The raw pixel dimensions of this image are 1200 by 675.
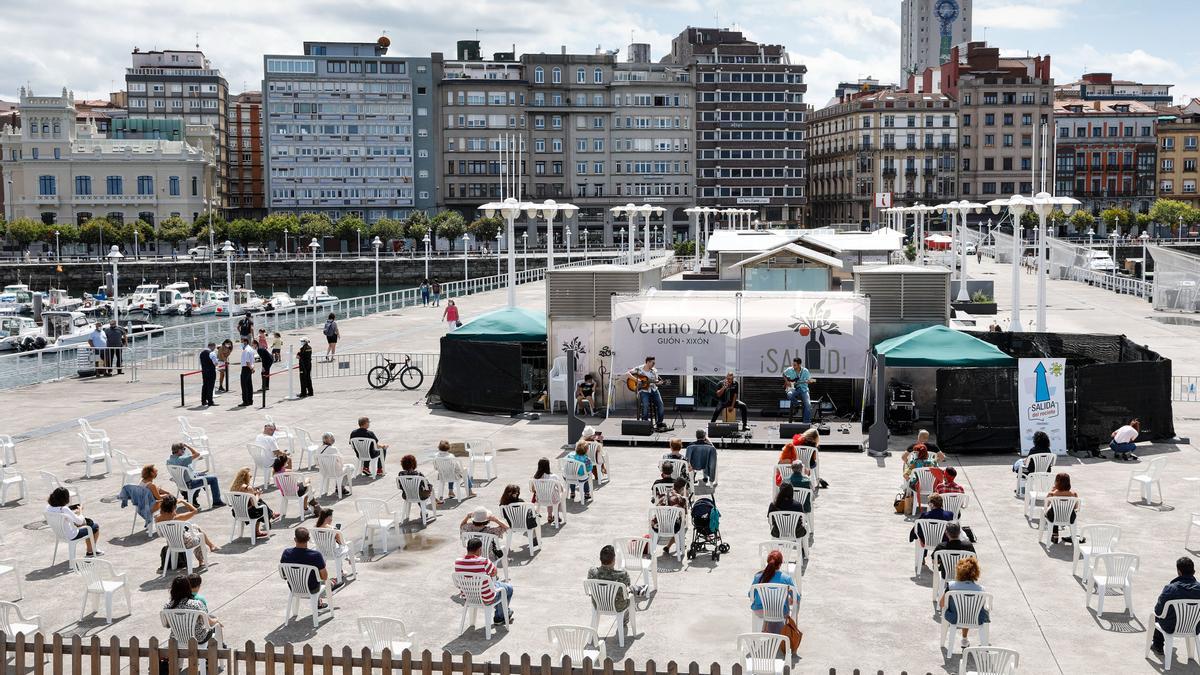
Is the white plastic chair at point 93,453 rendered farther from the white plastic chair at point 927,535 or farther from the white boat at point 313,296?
the white boat at point 313,296

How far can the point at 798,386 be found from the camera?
24.7 meters

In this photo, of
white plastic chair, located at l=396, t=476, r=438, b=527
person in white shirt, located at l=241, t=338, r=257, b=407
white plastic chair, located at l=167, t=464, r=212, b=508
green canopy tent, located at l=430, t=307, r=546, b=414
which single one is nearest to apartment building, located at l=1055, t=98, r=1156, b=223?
green canopy tent, located at l=430, t=307, r=546, b=414

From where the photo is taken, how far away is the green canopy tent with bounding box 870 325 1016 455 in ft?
76.9

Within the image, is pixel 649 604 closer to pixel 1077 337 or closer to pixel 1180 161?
pixel 1077 337

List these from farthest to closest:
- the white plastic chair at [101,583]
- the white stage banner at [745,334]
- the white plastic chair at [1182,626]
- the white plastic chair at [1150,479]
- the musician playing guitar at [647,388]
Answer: the white stage banner at [745,334] < the musician playing guitar at [647,388] < the white plastic chair at [1150,479] < the white plastic chair at [101,583] < the white plastic chair at [1182,626]

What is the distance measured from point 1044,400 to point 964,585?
10941 millimetres

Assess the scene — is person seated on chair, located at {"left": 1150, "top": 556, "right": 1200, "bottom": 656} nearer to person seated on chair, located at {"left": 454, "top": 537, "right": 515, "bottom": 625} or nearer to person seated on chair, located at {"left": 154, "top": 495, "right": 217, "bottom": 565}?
person seated on chair, located at {"left": 454, "top": 537, "right": 515, "bottom": 625}

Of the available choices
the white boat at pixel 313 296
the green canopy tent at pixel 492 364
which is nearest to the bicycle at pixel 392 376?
the green canopy tent at pixel 492 364

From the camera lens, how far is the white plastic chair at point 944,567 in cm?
1318

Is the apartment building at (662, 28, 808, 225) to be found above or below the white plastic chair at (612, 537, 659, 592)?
above

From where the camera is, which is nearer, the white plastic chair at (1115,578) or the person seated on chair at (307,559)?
the person seated on chair at (307,559)

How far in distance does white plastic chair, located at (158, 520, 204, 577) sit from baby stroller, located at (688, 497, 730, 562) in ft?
18.1

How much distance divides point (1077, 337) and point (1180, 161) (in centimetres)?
13292

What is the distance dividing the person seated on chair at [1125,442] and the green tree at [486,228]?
10259 cm
